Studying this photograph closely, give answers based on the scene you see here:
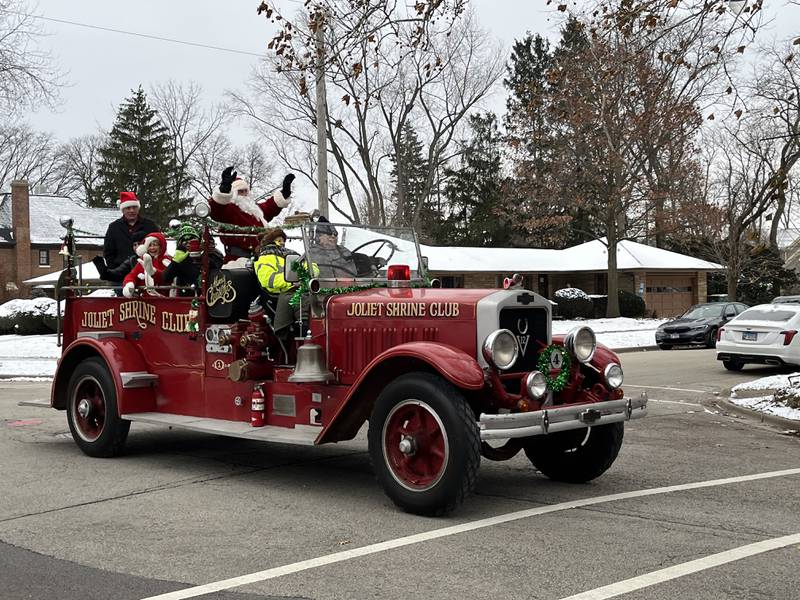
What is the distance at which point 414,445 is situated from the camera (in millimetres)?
5855

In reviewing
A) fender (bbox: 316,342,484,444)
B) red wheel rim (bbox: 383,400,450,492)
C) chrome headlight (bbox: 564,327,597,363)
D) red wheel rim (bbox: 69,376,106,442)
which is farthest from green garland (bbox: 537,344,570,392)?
red wheel rim (bbox: 69,376,106,442)

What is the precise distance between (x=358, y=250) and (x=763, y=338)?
1167cm

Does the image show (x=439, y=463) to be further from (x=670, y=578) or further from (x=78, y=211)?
(x=78, y=211)

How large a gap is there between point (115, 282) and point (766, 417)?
7995 millimetres

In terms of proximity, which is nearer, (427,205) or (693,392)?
(693,392)

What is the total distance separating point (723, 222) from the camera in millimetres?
40531

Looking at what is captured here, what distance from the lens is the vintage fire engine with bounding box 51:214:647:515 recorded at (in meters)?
5.82

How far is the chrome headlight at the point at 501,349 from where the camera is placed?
19.1 feet

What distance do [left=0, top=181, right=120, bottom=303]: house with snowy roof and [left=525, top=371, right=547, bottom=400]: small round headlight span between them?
48.1 meters

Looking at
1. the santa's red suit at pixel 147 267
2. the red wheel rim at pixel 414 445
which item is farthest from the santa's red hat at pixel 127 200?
the red wheel rim at pixel 414 445

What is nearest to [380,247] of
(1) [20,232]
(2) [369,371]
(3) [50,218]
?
(2) [369,371]

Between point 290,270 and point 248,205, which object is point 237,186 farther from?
point 290,270

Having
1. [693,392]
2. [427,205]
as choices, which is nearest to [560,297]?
[427,205]

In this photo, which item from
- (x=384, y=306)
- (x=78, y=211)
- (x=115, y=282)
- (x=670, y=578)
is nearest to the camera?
(x=670, y=578)
